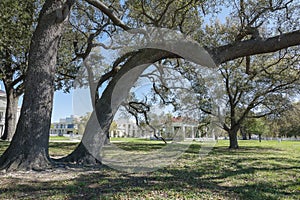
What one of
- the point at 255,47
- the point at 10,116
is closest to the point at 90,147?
the point at 255,47

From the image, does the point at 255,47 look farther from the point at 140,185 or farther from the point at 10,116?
the point at 10,116

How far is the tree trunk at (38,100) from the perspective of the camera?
5.00m

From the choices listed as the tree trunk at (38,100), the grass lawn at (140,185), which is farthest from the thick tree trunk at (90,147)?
the tree trunk at (38,100)

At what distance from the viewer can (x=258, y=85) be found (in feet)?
48.7

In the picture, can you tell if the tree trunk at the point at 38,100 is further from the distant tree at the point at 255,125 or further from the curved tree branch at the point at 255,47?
the distant tree at the point at 255,125

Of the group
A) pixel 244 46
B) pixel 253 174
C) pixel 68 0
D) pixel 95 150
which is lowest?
pixel 253 174

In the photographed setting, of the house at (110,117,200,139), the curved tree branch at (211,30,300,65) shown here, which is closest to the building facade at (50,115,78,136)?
the house at (110,117,200,139)

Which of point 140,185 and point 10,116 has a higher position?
point 10,116

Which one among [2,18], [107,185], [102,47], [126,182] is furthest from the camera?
[102,47]

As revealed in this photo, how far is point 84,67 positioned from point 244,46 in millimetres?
10007

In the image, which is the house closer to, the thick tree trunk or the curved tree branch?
the thick tree trunk

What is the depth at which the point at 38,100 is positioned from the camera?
5.23 m

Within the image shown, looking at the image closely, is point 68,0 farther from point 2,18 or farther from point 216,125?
point 216,125

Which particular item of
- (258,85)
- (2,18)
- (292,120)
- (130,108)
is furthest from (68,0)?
(292,120)
